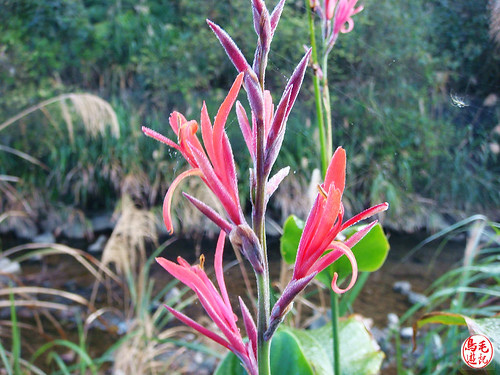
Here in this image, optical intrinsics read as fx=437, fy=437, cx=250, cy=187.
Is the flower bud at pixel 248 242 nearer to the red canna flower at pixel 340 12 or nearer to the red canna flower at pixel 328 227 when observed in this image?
the red canna flower at pixel 328 227

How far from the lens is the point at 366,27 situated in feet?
2.25

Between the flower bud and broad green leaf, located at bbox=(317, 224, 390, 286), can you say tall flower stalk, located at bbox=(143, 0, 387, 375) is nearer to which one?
the flower bud

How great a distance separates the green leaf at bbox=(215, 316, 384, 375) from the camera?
0.39 meters

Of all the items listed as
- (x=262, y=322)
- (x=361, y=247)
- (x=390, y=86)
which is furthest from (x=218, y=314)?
(x=390, y=86)

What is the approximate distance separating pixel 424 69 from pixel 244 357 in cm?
40

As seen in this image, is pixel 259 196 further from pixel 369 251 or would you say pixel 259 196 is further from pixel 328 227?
pixel 369 251

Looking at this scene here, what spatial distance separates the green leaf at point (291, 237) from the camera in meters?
0.50

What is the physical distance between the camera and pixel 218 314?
0.26 metres

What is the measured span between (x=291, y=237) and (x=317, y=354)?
16cm

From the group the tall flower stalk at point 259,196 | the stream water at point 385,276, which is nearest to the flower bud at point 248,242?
the tall flower stalk at point 259,196

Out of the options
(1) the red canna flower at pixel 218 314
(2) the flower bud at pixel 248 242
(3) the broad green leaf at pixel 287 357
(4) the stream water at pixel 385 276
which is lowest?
(4) the stream water at pixel 385 276

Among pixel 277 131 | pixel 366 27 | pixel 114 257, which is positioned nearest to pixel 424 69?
pixel 366 27

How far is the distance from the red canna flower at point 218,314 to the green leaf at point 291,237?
0.24 m

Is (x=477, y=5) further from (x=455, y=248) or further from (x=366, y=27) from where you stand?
(x=455, y=248)
